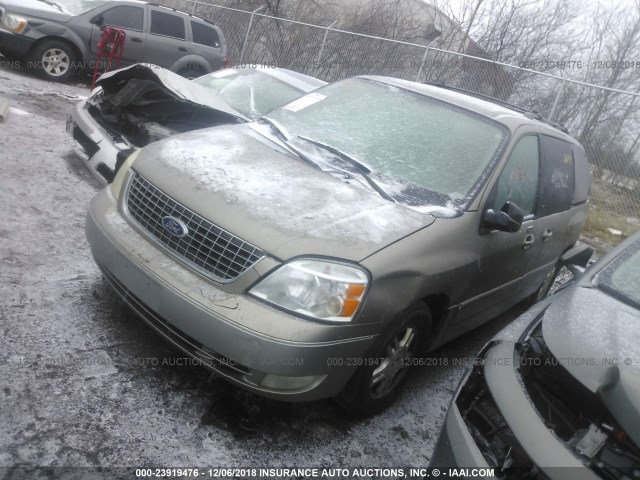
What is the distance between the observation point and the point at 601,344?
Result: 225 centimetres

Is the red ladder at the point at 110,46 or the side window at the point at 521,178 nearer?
the side window at the point at 521,178

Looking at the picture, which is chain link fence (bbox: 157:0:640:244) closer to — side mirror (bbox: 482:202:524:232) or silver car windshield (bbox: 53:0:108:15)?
side mirror (bbox: 482:202:524:232)

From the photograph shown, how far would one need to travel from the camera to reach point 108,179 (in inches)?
189

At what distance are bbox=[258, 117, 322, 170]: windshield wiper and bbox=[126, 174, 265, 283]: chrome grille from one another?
898 mm

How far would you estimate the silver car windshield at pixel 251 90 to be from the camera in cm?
591

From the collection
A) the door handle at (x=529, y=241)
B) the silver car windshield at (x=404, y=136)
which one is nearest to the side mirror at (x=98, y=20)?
the silver car windshield at (x=404, y=136)

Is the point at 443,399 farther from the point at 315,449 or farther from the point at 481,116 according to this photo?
the point at 481,116

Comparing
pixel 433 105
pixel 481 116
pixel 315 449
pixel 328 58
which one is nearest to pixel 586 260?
pixel 481 116

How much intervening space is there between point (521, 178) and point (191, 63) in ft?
28.0

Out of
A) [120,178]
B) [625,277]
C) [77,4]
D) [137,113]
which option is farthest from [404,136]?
[77,4]

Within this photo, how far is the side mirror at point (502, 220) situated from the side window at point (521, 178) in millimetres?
150

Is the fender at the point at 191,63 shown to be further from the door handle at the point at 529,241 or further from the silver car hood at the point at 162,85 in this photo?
the door handle at the point at 529,241

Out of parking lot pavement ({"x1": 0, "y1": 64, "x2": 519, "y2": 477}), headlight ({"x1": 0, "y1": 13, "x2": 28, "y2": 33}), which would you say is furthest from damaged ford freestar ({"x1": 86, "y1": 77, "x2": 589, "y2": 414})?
headlight ({"x1": 0, "y1": 13, "x2": 28, "y2": 33})

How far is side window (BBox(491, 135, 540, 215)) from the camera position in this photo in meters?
3.45
